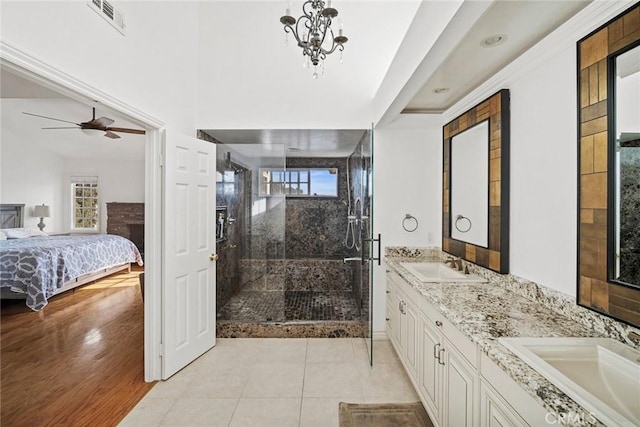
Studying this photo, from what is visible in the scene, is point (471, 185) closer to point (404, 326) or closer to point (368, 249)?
point (368, 249)

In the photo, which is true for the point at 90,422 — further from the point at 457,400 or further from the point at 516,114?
the point at 516,114

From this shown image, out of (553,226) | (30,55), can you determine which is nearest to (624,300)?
(553,226)

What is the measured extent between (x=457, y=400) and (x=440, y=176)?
2.32m

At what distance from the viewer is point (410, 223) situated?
3.35m

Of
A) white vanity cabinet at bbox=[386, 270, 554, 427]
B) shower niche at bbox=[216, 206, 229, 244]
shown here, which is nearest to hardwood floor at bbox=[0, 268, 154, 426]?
shower niche at bbox=[216, 206, 229, 244]

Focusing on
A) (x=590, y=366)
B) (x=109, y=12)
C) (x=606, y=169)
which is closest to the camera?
(x=590, y=366)

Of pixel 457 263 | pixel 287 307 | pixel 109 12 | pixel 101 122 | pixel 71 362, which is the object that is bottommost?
pixel 71 362

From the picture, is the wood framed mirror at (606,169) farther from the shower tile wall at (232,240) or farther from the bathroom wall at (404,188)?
the shower tile wall at (232,240)

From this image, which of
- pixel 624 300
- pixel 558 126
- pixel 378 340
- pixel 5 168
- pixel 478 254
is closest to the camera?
pixel 624 300

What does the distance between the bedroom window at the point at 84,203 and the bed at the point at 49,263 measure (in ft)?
4.47

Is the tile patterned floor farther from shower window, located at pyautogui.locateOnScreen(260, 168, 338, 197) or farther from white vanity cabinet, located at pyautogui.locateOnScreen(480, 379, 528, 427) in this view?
shower window, located at pyautogui.locateOnScreen(260, 168, 338, 197)

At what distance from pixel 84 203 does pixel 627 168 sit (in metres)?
9.62

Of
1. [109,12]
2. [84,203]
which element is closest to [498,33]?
[109,12]

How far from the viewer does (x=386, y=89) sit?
108 inches
